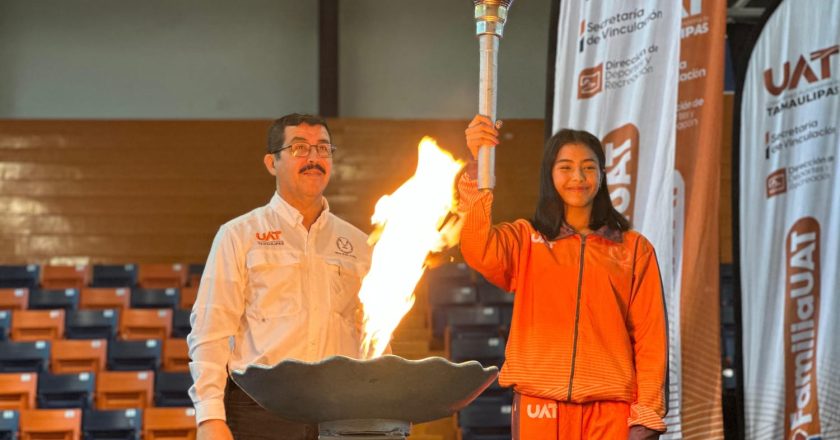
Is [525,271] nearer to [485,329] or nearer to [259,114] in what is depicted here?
[485,329]

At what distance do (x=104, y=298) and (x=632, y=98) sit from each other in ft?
22.2

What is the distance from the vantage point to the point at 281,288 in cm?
312

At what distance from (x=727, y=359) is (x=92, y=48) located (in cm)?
793

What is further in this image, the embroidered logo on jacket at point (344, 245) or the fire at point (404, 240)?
the embroidered logo on jacket at point (344, 245)

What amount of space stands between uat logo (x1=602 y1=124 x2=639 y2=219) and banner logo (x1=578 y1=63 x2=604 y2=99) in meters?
0.22

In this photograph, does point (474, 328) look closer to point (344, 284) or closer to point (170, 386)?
point (170, 386)

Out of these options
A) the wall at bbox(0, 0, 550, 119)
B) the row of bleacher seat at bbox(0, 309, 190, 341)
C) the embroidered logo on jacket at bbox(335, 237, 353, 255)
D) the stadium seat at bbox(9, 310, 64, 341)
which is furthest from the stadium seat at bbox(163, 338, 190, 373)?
the embroidered logo on jacket at bbox(335, 237, 353, 255)

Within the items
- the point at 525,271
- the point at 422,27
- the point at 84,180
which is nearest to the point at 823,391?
the point at 525,271

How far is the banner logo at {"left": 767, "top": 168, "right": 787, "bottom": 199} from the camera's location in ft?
19.2

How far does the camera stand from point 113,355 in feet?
29.8

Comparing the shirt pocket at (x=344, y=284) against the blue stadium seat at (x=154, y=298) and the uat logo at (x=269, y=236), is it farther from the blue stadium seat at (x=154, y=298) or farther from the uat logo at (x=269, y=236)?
the blue stadium seat at (x=154, y=298)

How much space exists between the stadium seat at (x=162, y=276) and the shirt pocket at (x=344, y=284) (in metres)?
8.41

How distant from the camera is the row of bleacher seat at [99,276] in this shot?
11.4 metres

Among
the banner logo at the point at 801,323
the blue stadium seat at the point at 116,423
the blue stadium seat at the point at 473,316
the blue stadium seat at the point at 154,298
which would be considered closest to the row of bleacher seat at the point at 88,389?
the blue stadium seat at the point at 116,423
